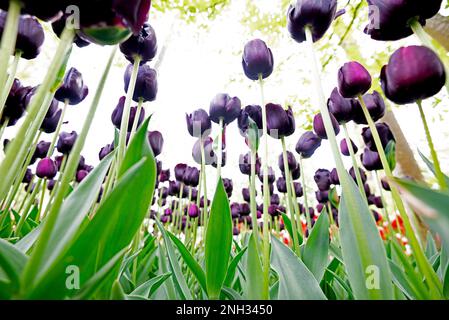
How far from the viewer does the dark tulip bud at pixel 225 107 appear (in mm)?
1007

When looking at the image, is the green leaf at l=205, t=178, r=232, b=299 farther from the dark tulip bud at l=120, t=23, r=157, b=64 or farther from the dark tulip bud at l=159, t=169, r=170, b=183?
the dark tulip bud at l=159, t=169, r=170, b=183

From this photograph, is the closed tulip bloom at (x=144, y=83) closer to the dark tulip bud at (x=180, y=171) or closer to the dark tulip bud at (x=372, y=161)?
the dark tulip bud at (x=372, y=161)

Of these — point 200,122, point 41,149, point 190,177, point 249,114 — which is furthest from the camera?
point 190,177

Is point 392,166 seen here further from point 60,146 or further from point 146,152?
point 60,146

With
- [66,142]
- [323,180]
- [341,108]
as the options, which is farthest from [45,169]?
[323,180]

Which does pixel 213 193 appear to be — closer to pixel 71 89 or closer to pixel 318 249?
pixel 318 249

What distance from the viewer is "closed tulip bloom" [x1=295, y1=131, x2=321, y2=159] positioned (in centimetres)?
113

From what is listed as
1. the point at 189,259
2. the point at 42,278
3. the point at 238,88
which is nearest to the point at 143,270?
the point at 189,259

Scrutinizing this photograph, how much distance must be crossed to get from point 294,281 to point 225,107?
661 mm

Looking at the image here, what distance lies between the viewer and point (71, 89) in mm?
862

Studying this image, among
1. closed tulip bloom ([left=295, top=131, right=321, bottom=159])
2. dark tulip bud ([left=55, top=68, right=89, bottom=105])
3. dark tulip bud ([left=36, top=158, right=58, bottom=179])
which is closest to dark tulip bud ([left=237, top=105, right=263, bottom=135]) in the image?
closed tulip bloom ([left=295, top=131, right=321, bottom=159])

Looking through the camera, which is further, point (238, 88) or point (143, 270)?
point (238, 88)
